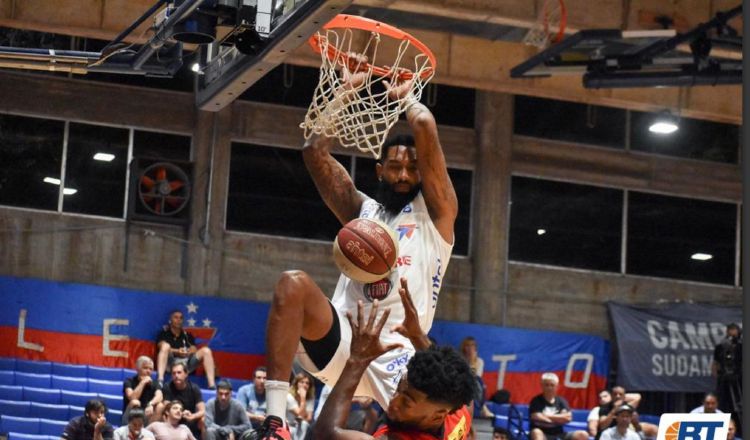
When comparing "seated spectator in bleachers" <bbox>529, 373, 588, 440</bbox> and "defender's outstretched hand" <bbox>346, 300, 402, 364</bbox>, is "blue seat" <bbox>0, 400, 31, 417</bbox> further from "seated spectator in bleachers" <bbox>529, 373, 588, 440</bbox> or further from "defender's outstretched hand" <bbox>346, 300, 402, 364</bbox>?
"defender's outstretched hand" <bbox>346, 300, 402, 364</bbox>

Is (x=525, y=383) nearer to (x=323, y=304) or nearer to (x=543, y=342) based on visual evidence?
(x=543, y=342)

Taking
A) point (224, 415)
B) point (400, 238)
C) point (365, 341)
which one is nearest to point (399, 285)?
point (400, 238)

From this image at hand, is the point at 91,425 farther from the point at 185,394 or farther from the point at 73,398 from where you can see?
the point at 73,398

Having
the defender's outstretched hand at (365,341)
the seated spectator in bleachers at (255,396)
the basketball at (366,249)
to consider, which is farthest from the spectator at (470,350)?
the defender's outstretched hand at (365,341)

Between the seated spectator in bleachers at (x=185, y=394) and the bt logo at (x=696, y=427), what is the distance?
26.5 ft

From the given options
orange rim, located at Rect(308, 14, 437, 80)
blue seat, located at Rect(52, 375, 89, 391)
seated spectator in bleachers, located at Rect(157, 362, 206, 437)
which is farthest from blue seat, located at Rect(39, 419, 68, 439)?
orange rim, located at Rect(308, 14, 437, 80)

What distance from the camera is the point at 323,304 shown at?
6293 millimetres

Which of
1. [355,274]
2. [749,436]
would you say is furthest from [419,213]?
[749,436]

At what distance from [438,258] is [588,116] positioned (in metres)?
14.4

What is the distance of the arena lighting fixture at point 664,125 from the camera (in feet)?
67.1

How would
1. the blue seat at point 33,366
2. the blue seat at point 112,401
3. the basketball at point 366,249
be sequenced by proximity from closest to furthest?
the basketball at point 366,249, the blue seat at point 112,401, the blue seat at point 33,366

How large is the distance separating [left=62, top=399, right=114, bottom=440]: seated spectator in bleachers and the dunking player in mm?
6341

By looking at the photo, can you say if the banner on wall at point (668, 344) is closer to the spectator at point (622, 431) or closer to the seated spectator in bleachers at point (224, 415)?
the spectator at point (622, 431)

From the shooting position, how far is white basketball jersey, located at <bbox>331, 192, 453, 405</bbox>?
21.7ft
